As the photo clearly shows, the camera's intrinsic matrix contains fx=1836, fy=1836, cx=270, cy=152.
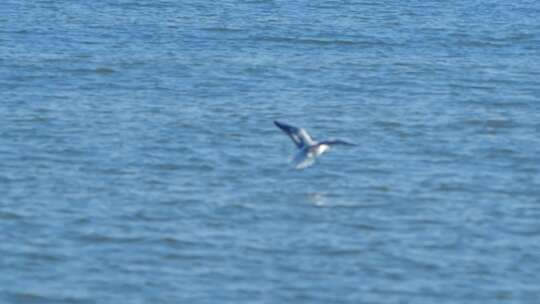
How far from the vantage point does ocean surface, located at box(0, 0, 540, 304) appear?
19.6 meters

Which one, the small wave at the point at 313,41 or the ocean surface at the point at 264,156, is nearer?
the ocean surface at the point at 264,156

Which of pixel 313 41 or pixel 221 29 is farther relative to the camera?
pixel 221 29

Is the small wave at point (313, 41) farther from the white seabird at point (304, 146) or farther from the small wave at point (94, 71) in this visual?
the white seabird at point (304, 146)

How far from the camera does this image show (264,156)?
2500 cm

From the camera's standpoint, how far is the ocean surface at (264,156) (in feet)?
64.4

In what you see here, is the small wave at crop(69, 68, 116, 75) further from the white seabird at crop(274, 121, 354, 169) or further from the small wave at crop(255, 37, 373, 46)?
the white seabird at crop(274, 121, 354, 169)

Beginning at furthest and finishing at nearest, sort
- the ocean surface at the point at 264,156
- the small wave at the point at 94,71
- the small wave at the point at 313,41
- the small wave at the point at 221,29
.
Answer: the small wave at the point at 221,29, the small wave at the point at 313,41, the small wave at the point at 94,71, the ocean surface at the point at 264,156

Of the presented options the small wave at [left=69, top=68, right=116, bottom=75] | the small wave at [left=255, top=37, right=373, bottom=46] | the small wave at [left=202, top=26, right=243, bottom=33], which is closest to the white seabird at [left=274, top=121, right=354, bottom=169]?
the small wave at [left=69, top=68, right=116, bottom=75]

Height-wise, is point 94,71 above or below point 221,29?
below

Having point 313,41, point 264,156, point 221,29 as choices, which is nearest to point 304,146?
point 264,156

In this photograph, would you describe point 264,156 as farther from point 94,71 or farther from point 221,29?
point 221,29

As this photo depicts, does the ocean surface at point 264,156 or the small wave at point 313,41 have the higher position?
the small wave at point 313,41

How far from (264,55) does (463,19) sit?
6.26 metres

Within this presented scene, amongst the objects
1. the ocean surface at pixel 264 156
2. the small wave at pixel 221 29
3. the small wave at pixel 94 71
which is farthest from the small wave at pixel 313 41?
the small wave at pixel 94 71
